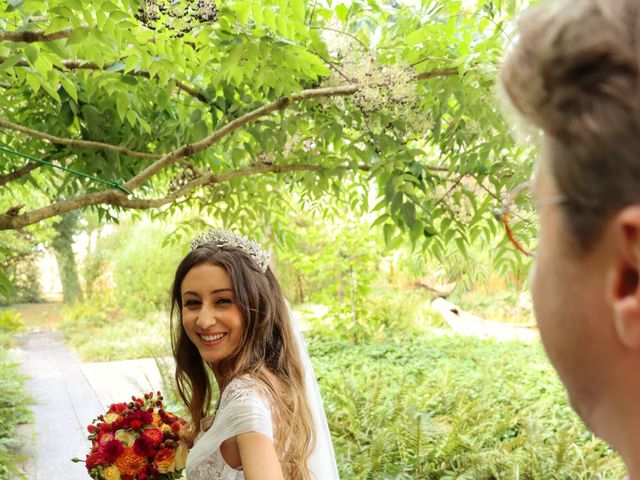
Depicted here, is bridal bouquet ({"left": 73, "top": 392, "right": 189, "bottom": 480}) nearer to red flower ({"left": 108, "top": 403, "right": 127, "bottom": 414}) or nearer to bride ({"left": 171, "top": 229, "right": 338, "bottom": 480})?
red flower ({"left": 108, "top": 403, "right": 127, "bottom": 414})

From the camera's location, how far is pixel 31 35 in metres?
2.08

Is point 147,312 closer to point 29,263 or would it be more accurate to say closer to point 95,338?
point 95,338

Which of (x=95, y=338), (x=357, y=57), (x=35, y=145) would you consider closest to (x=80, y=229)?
(x=95, y=338)

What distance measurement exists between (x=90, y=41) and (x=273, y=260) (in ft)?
36.0

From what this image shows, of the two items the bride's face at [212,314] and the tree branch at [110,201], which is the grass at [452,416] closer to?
the tree branch at [110,201]

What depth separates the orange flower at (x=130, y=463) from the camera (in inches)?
85.4

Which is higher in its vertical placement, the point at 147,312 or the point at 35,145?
the point at 35,145

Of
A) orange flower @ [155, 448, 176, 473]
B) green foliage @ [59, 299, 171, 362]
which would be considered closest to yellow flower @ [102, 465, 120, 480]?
orange flower @ [155, 448, 176, 473]

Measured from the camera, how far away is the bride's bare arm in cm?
181

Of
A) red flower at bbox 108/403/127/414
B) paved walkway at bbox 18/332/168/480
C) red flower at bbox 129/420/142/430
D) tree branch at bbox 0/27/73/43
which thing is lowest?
paved walkway at bbox 18/332/168/480

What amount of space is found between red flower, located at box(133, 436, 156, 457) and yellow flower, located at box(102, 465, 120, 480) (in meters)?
0.09

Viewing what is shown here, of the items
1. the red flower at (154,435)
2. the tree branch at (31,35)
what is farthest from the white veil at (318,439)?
the tree branch at (31,35)

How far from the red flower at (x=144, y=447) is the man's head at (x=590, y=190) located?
72.9 inches

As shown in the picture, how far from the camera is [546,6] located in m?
0.53
